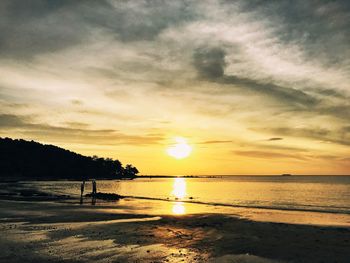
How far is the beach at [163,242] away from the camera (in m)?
16.5

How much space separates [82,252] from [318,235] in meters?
16.4

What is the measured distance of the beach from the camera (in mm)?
16453

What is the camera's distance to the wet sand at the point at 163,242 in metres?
16.5

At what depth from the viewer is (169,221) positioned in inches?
1195

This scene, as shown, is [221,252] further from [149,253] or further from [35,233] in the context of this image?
[35,233]

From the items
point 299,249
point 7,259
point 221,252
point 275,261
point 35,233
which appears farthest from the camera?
point 35,233

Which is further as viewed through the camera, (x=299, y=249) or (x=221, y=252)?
(x=299, y=249)

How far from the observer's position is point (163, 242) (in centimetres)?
2023

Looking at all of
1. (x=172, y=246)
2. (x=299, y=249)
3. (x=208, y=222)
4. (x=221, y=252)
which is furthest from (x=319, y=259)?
(x=208, y=222)

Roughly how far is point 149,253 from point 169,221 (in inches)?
528

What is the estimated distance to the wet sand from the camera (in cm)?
1645

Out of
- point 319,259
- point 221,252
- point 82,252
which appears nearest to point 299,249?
point 319,259

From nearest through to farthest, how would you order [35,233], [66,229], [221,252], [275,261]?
[275,261]
[221,252]
[35,233]
[66,229]

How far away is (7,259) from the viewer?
15.1 meters
